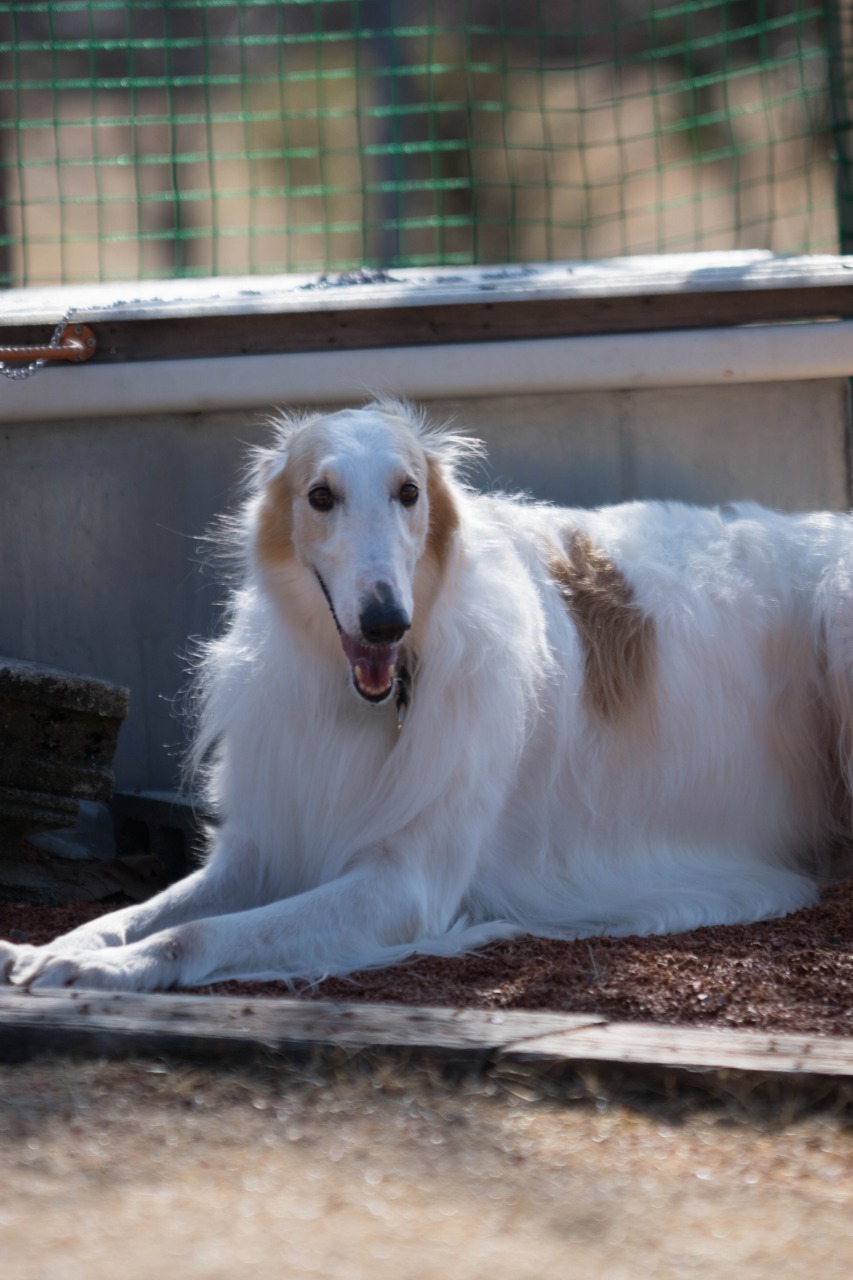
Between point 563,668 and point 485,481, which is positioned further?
point 485,481

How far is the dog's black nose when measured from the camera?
330cm

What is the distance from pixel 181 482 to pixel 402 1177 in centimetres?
331

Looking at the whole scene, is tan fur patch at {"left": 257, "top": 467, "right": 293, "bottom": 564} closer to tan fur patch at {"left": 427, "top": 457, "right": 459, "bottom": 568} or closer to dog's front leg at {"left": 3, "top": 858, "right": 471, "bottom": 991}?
tan fur patch at {"left": 427, "top": 457, "right": 459, "bottom": 568}

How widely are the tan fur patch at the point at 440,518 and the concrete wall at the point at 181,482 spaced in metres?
1.22

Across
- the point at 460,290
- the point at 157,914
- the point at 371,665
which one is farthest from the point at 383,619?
the point at 460,290

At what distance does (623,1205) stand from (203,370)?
350 cm

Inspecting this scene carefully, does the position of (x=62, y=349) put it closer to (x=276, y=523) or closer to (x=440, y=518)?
(x=276, y=523)

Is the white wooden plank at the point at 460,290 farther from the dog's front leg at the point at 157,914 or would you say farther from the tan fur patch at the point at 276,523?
the dog's front leg at the point at 157,914

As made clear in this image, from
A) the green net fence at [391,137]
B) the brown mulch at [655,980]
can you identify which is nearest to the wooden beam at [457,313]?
the brown mulch at [655,980]

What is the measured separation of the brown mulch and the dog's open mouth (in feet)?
2.11

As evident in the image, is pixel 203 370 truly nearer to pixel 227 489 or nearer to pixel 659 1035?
pixel 227 489

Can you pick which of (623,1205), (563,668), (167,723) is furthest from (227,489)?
(623,1205)

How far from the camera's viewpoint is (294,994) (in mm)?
3109

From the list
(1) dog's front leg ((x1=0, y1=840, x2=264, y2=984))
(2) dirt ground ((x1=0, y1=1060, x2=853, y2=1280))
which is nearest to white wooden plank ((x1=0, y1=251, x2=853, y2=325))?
(1) dog's front leg ((x1=0, y1=840, x2=264, y2=984))
